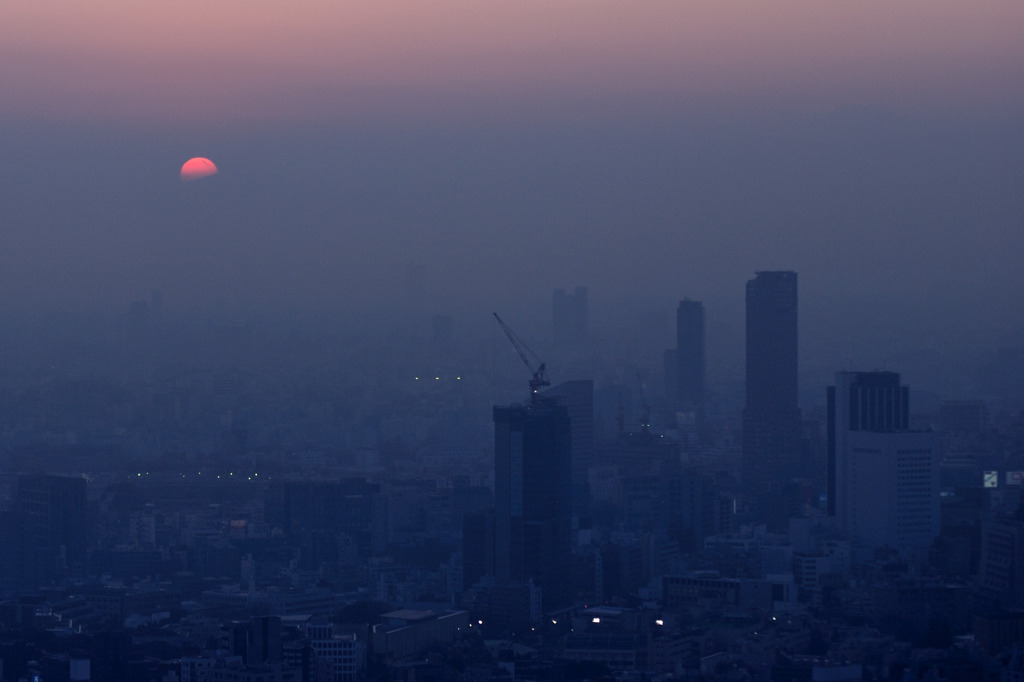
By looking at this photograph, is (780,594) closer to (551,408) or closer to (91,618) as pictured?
(551,408)

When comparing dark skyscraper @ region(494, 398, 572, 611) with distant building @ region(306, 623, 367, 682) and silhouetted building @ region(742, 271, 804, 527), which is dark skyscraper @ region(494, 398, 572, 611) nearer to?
distant building @ region(306, 623, 367, 682)

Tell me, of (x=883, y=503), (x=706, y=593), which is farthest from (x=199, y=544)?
(x=883, y=503)

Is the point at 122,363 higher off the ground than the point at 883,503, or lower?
higher

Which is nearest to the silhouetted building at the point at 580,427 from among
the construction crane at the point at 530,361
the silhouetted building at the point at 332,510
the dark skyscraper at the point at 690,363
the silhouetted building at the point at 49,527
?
the construction crane at the point at 530,361

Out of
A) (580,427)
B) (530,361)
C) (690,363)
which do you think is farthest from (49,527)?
(690,363)

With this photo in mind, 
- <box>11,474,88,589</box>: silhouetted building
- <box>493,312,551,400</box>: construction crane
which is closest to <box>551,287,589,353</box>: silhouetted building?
<box>493,312,551,400</box>: construction crane

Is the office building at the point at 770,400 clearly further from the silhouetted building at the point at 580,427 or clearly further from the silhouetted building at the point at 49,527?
the silhouetted building at the point at 49,527
